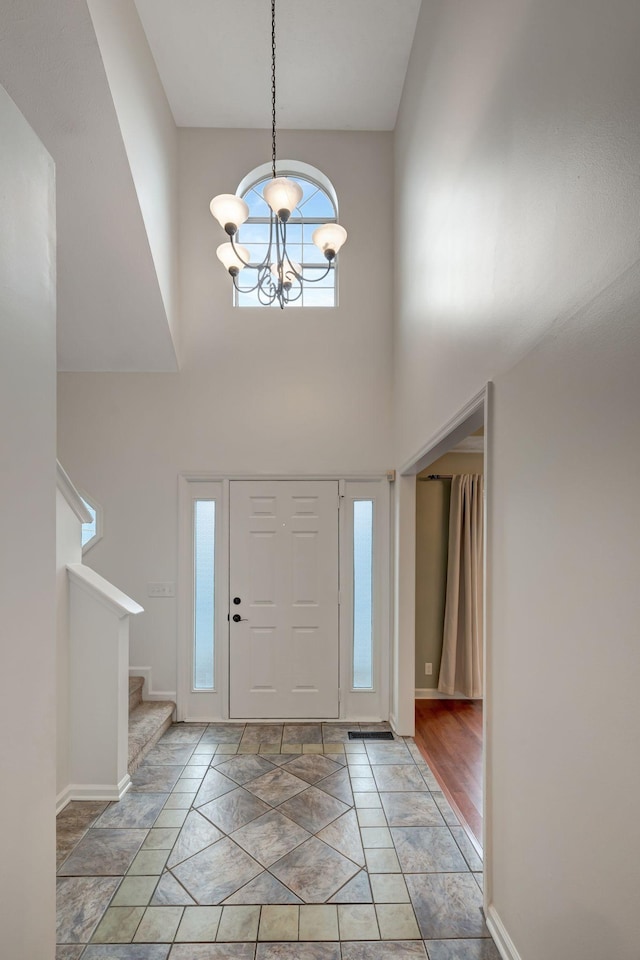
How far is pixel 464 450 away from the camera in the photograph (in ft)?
16.7

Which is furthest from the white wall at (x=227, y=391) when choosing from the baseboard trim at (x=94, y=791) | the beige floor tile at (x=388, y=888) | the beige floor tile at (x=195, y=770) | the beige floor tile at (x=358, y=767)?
the beige floor tile at (x=388, y=888)

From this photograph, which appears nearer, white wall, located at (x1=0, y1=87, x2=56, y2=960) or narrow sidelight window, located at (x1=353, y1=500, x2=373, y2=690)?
white wall, located at (x1=0, y1=87, x2=56, y2=960)

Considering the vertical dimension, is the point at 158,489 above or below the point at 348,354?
below

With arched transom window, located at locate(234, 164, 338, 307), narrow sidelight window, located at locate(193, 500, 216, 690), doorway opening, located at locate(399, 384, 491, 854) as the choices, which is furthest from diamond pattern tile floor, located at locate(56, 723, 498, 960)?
arched transom window, located at locate(234, 164, 338, 307)

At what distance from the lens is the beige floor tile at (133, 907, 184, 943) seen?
2.06 meters

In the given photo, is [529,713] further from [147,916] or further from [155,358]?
[155,358]

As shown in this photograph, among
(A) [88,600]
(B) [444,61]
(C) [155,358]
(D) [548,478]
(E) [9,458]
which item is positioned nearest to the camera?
(E) [9,458]

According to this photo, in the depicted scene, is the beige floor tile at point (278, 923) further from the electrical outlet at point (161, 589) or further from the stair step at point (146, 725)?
the electrical outlet at point (161, 589)

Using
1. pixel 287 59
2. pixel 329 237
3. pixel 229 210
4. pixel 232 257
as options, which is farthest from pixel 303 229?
pixel 229 210

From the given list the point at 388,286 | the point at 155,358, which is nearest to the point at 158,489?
the point at 155,358

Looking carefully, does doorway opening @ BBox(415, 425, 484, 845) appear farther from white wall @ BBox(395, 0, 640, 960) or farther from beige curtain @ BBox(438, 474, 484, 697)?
white wall @ BBox(395, 0, 640, 960)

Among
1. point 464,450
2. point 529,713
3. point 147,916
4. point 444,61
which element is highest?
point 444,61

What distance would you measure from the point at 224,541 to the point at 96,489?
112 cm

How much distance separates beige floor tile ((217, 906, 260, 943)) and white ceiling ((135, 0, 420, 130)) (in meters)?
4.97
